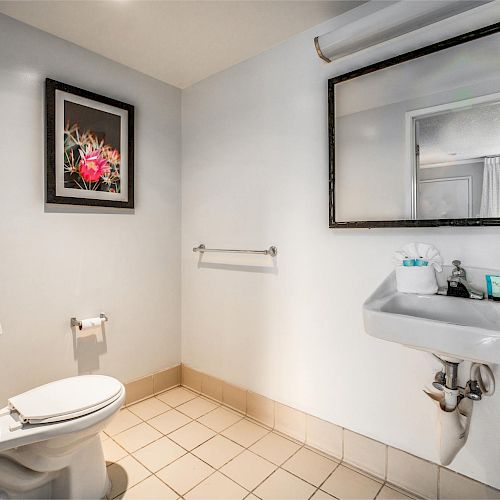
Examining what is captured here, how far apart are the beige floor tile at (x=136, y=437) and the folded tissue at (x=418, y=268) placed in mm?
1514

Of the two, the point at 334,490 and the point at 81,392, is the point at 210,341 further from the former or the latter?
the point at 334,490

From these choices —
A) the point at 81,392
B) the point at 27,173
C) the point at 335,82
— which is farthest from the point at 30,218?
the point at 335,82

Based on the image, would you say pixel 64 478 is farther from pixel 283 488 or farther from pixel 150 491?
pixel 283 488

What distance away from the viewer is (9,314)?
65.9 inches

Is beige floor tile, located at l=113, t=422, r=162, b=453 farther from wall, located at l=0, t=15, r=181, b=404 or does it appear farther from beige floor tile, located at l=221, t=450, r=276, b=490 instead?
beige floor tile, located at l=221, t=450, r=276, b=490

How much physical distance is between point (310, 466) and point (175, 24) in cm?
229

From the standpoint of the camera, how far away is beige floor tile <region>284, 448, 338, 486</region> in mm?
1533

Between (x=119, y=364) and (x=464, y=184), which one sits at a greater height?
(x=464, y=184)

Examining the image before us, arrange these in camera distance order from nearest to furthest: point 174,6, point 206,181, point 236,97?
1. point 174,6
2. point 236,97
3. point 206,181

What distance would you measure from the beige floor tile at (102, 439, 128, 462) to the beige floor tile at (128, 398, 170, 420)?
10.6 inches

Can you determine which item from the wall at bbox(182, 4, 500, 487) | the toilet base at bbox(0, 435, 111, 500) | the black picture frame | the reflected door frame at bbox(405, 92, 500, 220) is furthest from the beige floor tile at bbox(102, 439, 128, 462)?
the reflected door frame at bbox(405, 92, 500, 220)

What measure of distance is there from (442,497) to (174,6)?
244 cm

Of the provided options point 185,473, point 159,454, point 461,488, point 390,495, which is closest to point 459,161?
point 461,488

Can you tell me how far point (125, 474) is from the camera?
1.55m
